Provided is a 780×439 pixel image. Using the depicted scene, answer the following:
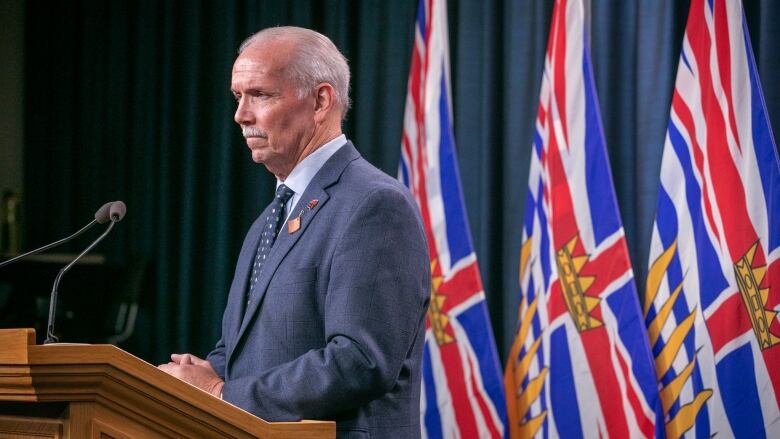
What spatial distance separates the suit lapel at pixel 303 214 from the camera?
1.99 metres

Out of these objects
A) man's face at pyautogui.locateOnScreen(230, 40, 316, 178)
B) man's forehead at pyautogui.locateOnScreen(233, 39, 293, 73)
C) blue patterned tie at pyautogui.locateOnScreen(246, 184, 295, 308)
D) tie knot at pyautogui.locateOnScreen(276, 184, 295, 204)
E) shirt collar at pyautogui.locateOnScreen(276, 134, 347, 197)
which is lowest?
blue patterned tie at pyautogui.locateOnScreen(246, 184, 295, 308)

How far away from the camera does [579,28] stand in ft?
12.7

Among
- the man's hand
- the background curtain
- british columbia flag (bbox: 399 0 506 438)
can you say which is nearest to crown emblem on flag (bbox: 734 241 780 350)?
the background curtain

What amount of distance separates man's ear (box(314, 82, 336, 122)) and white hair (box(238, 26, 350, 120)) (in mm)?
12

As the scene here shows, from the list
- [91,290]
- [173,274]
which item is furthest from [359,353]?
[173,274]

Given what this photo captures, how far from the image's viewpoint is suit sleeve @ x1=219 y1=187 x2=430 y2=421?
1.79 metres

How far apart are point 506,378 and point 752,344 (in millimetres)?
1209

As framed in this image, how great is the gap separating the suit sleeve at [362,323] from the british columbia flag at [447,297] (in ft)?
7.15

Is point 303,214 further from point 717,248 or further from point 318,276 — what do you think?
point 717,248

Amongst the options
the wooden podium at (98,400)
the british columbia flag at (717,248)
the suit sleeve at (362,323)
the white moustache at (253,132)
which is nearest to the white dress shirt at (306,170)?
the white moustache at (253,132)

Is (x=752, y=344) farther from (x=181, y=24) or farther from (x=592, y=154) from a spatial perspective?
(x=181, y=24)

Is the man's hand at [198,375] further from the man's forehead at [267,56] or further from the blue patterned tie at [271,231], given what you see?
the man's forehead at [267,56]

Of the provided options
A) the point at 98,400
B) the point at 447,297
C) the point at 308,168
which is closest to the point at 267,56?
the point at 308,168

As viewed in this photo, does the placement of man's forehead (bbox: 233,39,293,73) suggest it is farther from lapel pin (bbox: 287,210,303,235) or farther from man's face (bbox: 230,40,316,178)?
lapel pin (bbox: 287,210,303,235)
